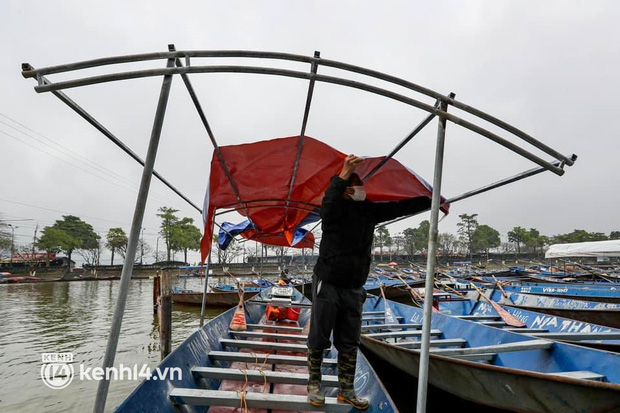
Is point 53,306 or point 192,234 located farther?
point 192,234

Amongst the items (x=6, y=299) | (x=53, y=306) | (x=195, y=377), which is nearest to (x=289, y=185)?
(x=195, y=377)

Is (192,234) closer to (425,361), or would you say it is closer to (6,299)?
(6,299)

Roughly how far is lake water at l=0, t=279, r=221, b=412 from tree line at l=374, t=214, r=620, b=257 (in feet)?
182

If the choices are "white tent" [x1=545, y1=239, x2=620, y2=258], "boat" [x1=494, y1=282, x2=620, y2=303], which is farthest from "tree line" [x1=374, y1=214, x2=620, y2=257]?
"boat" [x1=494, y1=282, x2=620, y2=303]

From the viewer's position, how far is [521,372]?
2.94 m

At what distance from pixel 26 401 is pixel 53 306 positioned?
14.9 meters

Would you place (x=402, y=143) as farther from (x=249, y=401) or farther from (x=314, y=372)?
(x=249, y=401)

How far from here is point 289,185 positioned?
5008mm

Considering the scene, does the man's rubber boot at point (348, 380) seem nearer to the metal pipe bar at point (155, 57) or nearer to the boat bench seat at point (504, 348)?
the boat bench seat at point (504, 348)

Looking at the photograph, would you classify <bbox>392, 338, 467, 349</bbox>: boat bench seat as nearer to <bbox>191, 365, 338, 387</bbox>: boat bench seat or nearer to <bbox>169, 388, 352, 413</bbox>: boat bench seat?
<bbox>191, 365, 338, 387</bbox>: boat bench seat

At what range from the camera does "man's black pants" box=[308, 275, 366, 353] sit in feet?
8.96

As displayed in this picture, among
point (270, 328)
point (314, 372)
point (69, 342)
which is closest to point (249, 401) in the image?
point (314, 372)

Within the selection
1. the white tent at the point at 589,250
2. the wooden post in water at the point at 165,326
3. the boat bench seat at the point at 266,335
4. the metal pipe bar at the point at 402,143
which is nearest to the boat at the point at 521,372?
the boat bench seat at the point at 266,335

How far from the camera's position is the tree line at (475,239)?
220 ft
